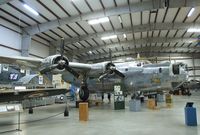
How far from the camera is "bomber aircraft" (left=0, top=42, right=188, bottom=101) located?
12.0 metres

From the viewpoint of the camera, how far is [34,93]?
761 cm

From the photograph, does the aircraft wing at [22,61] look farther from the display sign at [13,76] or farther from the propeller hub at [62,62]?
the display sign at [13,76]

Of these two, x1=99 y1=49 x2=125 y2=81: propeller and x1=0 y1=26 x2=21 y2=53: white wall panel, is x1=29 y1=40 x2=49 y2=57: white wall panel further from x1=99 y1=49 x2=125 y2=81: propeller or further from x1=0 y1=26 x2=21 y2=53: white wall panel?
x1=99 y1=49 x2=125 y2=81: propeller

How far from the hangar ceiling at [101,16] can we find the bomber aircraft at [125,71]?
15.8 feet

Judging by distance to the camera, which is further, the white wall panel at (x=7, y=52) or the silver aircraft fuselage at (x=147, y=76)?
the white wall panel at (x=7, y=52)

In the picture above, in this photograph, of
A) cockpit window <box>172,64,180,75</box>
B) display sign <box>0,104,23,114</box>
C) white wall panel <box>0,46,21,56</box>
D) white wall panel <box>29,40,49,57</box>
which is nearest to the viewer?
display sign <box>0,104,23,114</box>

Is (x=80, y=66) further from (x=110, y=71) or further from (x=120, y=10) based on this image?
(x=120, y=10)

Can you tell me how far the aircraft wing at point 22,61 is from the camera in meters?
11.0

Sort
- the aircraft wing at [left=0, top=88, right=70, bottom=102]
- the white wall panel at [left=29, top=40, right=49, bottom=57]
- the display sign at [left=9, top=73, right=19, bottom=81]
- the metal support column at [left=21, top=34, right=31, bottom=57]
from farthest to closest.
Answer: the white wall panel at [left=29, top=40, right=49, bottom=57], the metal support column at [left=21, top=34, right=31, bottom=57], the display sign at [left=9, top=73, right=19, bottom=81], the aircraft wing at [left=0, top=88, right=70, bottom=102]

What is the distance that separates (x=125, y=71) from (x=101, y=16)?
6634 millimetres

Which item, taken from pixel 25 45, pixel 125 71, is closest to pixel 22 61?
pixel 125 71

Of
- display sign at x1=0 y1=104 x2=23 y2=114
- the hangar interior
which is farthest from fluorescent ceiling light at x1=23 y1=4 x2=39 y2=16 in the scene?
display sign at x1=0 y1=104 x2=23 y2=114

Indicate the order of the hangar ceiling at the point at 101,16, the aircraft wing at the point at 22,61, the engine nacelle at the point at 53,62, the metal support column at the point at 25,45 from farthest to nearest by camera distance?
1. the metal support column at the point at 25,45
2. the hangar ceiling at the point at 101,16
3. the engine nacelle at the point at 53,62
4. the aircraft wing at the point at 22,61

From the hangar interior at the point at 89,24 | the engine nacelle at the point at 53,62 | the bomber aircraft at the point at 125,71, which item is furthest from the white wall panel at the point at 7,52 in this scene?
the engine nacelle at the point at 53,62
